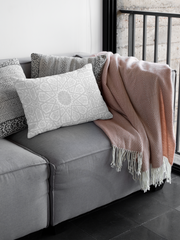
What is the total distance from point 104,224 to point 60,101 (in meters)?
0.67

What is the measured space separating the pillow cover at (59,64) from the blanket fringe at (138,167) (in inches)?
20.2

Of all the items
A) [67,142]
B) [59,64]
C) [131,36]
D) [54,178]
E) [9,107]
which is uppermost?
[131,36]

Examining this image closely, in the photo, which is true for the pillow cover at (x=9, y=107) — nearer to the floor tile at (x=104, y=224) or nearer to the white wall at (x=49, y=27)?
the white wall at (x=49, y=27)

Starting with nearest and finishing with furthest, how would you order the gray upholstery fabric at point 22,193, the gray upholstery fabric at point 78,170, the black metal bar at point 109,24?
the gray upholstery fabric at point 22,193
the gray upholstery fabric at point 78,170
the black metal bar at point 109,24

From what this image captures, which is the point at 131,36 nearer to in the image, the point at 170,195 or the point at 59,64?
the point at 59,64

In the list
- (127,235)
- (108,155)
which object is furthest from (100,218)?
(108,155)

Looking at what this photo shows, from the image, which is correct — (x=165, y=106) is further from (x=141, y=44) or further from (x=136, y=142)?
(x=141, y=44)

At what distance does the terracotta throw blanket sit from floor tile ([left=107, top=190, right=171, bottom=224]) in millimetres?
126

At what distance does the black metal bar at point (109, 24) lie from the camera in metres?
2.70

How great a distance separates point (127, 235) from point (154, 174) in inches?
15.0

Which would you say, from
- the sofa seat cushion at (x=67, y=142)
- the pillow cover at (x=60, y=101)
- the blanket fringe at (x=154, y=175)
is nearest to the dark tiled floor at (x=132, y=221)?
the blanket fringe at (x=154, y=175)

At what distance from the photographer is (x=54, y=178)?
5.20 ft

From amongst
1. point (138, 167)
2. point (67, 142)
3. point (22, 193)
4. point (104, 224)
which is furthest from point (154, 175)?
point (22, 193)

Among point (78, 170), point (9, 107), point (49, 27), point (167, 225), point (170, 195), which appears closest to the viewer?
point (78, 170)
